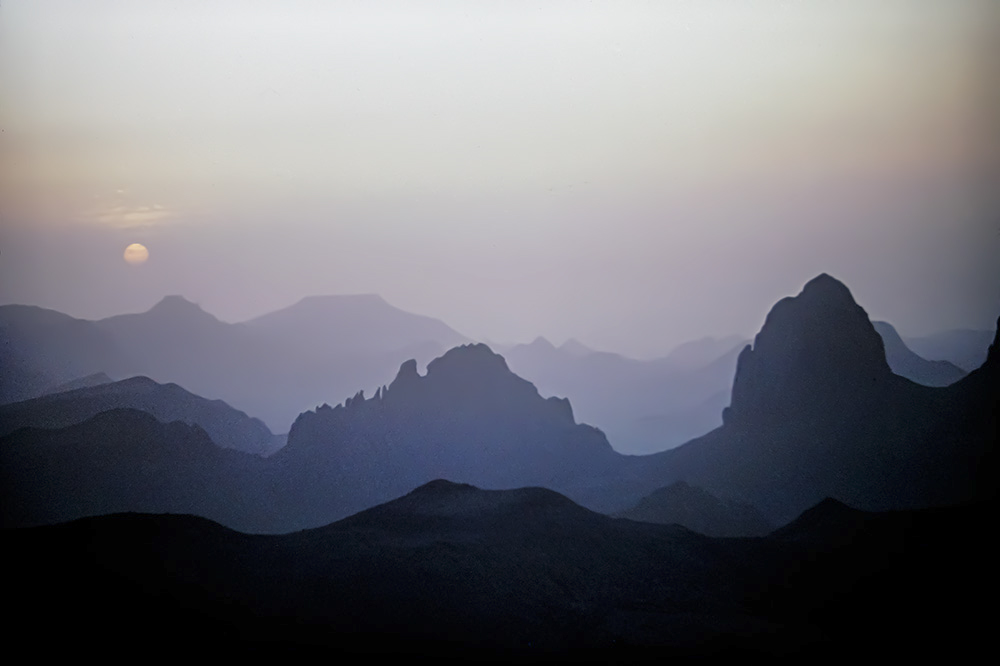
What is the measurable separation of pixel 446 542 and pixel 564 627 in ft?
13.0

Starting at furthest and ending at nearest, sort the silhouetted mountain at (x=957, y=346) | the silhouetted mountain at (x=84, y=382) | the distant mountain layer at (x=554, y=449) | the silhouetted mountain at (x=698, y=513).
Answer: the silhouetted mountain at (x=84, y=382) → the silhouetted mountain at (x=957, y=346) → the silhouetted mountain at (x=698, y=513) → the distant mountain layer at (x=554, y=449)

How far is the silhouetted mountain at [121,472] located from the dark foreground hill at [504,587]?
6.64 metres

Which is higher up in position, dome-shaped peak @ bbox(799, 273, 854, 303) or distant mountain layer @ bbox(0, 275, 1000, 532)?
dome-shaped peak @ bbox(799, 273, 854, 303)

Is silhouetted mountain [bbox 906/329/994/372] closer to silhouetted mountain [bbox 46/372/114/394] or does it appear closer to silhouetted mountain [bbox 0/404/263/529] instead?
silhouetted mountain [bbox 0/404/263/529]

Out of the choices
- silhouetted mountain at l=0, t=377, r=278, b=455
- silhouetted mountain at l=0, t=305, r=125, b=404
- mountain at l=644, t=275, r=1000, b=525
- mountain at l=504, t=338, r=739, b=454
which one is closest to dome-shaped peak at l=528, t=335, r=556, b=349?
mountain at l=504, t=338, r=739, b=454

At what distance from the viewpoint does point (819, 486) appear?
98.2 ft

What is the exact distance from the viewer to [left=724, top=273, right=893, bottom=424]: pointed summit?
32.3 m

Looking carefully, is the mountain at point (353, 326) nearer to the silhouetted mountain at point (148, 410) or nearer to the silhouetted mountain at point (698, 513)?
the silhouetted mountain at point (148, 410)

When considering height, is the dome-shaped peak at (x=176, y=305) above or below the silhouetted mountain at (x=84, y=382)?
above

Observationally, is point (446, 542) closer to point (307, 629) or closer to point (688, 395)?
point (307, 629)

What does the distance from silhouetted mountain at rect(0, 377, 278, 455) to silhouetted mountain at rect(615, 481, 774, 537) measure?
14.8 m

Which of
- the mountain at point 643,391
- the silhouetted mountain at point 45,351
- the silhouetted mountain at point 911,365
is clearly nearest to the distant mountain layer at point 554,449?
the mountain at point 643,391

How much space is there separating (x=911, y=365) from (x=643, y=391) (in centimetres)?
1072

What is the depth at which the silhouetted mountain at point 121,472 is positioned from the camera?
86.1 ft
